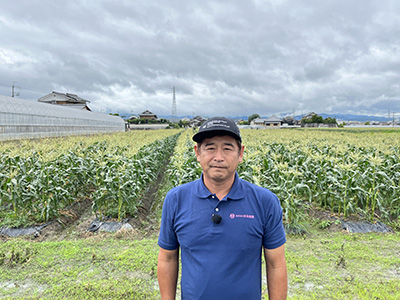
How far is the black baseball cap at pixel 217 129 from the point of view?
1620 millimetres

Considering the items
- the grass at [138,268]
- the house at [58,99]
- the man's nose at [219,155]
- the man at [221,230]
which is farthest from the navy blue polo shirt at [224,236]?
the house at [58,99]

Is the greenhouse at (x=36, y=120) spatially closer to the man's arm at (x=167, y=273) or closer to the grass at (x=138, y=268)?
the grass at (x=138, y=268)

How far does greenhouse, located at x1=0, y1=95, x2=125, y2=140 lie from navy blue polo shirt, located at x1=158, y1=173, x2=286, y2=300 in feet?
60.7

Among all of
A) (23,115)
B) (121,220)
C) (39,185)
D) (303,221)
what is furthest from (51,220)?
(23,115)

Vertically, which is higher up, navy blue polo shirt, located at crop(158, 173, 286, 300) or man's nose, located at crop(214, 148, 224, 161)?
man's nose, located at crop(214, 148, 224, 161)


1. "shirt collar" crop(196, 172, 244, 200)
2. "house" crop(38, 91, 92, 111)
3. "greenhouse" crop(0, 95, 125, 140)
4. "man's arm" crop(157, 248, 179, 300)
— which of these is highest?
"house" crop(38, 91, 92, 111)

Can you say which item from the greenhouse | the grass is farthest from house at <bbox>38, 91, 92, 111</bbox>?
the grass

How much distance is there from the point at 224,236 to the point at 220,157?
1.59ft

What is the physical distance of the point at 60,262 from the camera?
14.1 feet

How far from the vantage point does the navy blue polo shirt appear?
5.07 ft

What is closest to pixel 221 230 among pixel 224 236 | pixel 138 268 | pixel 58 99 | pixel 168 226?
pixel 224 236

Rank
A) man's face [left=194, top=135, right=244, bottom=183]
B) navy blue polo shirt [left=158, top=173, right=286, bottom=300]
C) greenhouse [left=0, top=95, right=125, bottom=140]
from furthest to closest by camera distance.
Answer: greenhouse [left=0, top=95, right=125, bottom=140], man's face [left=194, top=135, right=244, bottom=183], navy blue polo shirt [left=158, top=173, right=286, bottom=300]

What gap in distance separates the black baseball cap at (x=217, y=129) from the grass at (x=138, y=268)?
274cm

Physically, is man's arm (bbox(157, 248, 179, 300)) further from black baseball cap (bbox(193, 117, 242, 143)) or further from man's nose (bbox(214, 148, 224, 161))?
black baseball cap (bbox(193, 117, 242, 143))
